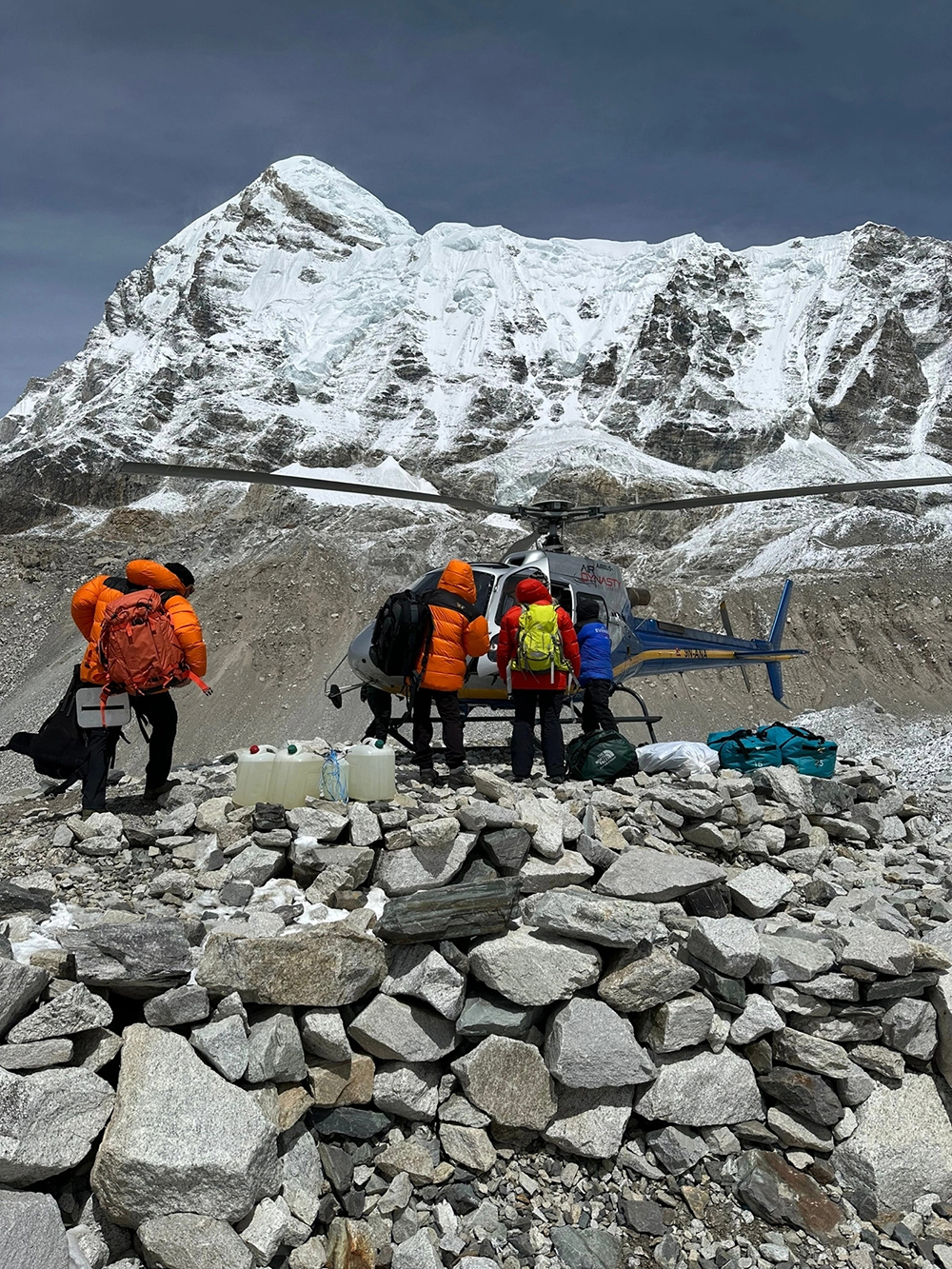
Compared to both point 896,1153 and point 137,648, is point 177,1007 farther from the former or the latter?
point 896,1153

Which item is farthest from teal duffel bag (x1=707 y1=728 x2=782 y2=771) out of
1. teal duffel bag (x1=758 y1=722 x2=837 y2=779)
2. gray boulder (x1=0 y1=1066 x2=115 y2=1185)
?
gray boulder (x1=0 y1=1066 x2=115 y2=1185)

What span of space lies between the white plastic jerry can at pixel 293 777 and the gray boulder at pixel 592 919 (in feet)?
5.35

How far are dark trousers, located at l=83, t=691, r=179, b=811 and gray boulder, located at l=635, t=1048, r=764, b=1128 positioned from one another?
136 inches

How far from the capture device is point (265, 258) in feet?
338

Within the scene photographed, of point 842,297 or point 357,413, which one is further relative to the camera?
point 842,297

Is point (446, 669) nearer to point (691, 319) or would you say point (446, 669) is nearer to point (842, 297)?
point (691, 319)

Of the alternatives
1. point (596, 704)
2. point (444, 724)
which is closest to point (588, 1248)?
point (444, 724)

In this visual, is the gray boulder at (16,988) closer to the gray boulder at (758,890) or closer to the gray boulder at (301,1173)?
the gray boulder at (301,1173)

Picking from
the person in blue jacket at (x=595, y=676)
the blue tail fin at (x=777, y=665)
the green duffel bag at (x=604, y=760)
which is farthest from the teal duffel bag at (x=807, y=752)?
the blue tail fin at (x=777, y=665)

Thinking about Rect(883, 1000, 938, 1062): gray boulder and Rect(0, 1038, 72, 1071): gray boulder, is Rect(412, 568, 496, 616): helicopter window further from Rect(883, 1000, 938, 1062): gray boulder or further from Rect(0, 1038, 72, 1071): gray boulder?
Rect(0, 1038, 72, 1071): gray boulder

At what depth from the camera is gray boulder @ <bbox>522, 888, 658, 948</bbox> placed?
12.4ft

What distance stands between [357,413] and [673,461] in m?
32.3

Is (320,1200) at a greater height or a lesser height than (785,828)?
lesser

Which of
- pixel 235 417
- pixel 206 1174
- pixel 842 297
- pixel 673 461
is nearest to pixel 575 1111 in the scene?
pixel 206 1174
